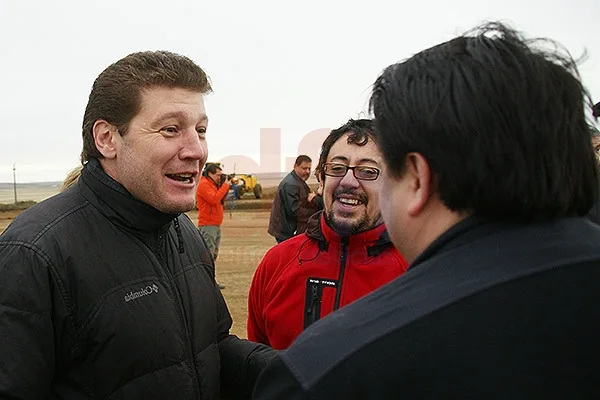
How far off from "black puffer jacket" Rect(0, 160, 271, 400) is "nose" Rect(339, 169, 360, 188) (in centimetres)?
92

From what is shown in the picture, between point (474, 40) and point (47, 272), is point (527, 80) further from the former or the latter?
point (47, 272)

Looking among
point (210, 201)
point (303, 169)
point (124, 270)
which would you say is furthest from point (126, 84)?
point (210, 201)

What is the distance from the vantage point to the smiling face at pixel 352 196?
2600mm

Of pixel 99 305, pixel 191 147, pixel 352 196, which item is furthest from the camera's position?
pixel 352 196

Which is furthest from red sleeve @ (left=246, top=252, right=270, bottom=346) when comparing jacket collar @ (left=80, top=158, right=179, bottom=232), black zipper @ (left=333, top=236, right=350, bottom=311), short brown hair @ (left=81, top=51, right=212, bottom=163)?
short brown hair @ (left=81, top=51, right=212, bottom=163)

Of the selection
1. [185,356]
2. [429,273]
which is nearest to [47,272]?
[185,356]

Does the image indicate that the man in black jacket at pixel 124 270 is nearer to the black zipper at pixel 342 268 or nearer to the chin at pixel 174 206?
the chin at pixel 174 206

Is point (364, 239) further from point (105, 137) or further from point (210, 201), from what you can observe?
point (210, 201)

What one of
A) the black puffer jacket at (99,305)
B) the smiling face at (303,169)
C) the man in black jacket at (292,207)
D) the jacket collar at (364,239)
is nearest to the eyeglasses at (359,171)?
the jacket collar at (364,239)

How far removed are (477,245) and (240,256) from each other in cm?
1189

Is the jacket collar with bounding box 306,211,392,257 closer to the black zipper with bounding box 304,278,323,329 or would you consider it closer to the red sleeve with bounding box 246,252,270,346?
the black zipper with bounding box 304,278,323,329

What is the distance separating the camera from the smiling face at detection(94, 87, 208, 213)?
187 centimetres

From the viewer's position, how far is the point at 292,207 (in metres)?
7.48

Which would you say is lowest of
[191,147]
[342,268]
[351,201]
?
[342,268]
